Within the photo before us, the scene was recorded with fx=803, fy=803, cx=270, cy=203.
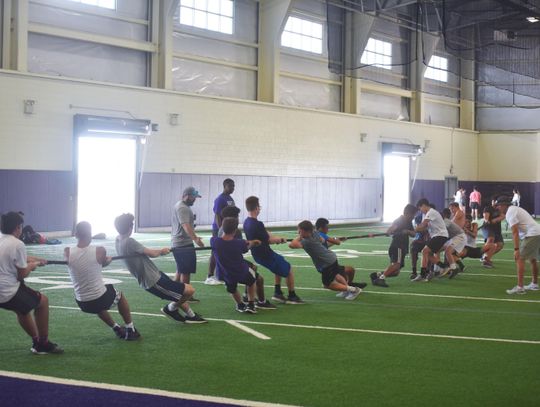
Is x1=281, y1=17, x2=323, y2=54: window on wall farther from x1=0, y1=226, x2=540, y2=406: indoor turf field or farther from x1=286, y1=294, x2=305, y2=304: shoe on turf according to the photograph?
x1=286, y1=294, x2=305, y2=304: shoe on turf

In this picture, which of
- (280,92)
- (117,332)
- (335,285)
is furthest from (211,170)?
(117,332)

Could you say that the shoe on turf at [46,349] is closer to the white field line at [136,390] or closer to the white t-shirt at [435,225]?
the white field line at [136,390]

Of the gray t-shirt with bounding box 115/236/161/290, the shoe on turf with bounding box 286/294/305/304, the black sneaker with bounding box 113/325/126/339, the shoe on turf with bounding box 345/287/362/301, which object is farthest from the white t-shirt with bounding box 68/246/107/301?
the shoe on turf with bounding box 345/287/362/301

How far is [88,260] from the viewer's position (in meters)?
9.49

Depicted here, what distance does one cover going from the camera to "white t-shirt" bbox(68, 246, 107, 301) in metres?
9.48

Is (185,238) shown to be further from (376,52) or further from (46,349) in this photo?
(376,52)

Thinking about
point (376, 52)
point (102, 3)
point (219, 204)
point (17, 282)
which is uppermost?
point (376, 52)

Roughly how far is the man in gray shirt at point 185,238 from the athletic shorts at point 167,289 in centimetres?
254

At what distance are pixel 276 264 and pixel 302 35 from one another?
24.1 meters

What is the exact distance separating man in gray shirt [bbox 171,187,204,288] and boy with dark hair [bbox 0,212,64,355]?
171 inches

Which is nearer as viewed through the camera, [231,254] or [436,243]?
[231,254]

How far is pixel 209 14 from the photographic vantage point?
31.6m

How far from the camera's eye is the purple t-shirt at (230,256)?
1176 centimetres

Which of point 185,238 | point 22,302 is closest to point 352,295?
point 185,238
